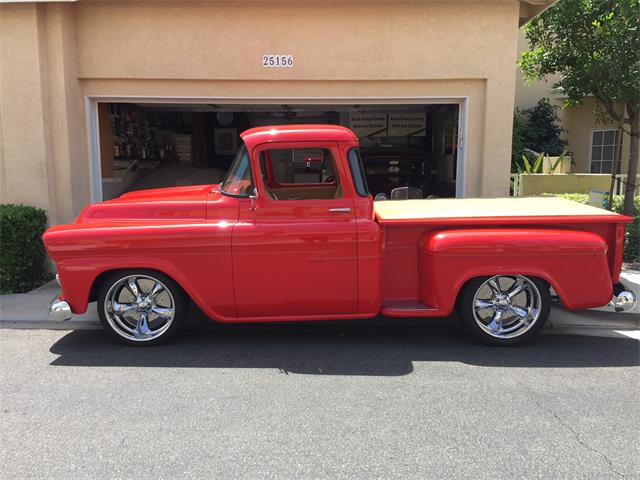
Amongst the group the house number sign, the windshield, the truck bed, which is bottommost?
the truck bed

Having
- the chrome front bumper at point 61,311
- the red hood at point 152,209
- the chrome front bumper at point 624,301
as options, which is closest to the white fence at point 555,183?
the chrome front bumper at point 624,301

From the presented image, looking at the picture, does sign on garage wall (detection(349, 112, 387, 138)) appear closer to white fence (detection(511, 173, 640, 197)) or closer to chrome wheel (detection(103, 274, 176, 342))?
white fence (detection(511, 173, 640, 197))

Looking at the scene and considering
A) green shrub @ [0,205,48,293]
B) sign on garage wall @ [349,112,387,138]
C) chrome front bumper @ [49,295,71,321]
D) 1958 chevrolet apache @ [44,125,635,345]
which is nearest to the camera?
1958 chevrolet apache @ [44,125,635,345]

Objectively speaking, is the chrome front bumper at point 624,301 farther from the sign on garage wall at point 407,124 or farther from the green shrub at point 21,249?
the sign on garage wall at point 407,124

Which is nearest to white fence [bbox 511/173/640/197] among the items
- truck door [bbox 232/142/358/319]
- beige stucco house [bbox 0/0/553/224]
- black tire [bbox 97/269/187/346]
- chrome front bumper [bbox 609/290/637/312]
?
beige stucco house [bbox 0/0/553/224]

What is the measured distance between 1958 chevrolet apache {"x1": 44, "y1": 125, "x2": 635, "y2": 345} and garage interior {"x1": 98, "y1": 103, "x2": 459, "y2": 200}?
441cm

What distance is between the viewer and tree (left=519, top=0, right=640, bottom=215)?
7.79 m

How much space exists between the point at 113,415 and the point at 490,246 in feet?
11.3

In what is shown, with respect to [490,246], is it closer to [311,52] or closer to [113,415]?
[113,415]

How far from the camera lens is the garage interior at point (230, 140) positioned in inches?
395

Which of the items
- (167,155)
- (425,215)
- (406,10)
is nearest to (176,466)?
(425,215)

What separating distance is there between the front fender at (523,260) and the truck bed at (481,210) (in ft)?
0.68

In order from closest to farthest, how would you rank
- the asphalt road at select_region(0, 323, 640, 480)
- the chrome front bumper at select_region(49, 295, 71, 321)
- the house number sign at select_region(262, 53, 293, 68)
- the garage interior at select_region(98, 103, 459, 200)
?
the asphalt road at select_region(0, 323, 640, 480) → the chrome front bumper at select_region(49, 295, 71, 321) → the house number sign at select_region(262, 53, 293, 68) → the garage interior at select_region(98, 103, 459, 200)

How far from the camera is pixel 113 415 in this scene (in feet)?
12.6
